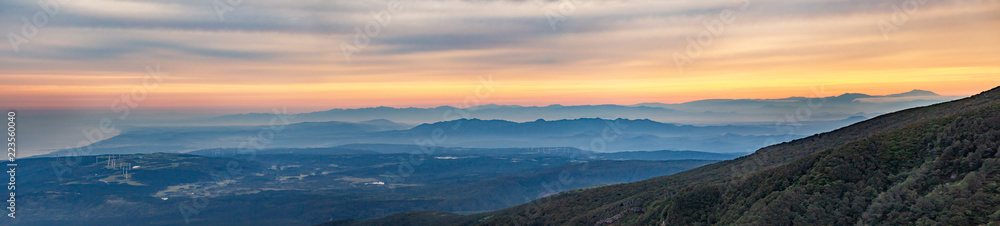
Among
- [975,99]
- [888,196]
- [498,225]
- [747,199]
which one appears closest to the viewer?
[888,196]

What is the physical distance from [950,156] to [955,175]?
4230 mm

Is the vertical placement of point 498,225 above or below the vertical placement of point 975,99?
below

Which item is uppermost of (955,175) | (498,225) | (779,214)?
(955,175)

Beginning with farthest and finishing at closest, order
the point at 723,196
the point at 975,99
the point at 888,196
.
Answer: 1. the point at 975,99
2. the point at 723,196
3. the point at 888,196

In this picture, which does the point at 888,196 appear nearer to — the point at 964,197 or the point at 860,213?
the point at 860,213

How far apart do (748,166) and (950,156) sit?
2285 inches

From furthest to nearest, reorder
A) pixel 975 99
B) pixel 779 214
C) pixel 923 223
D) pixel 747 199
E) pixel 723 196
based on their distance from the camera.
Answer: pixel 975 99
pixel 723 196
pixel 747 199
pixel 779 214
pixel 923 223

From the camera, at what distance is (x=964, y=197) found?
169ft

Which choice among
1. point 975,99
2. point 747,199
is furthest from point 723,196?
point 975,99

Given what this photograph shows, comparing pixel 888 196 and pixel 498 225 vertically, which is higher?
pixel 888 196

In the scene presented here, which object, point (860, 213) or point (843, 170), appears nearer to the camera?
point (860, 213)

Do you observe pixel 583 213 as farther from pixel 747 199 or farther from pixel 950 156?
pixel 950 156

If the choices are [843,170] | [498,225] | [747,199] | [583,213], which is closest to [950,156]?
[843,170]

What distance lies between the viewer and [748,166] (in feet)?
394
